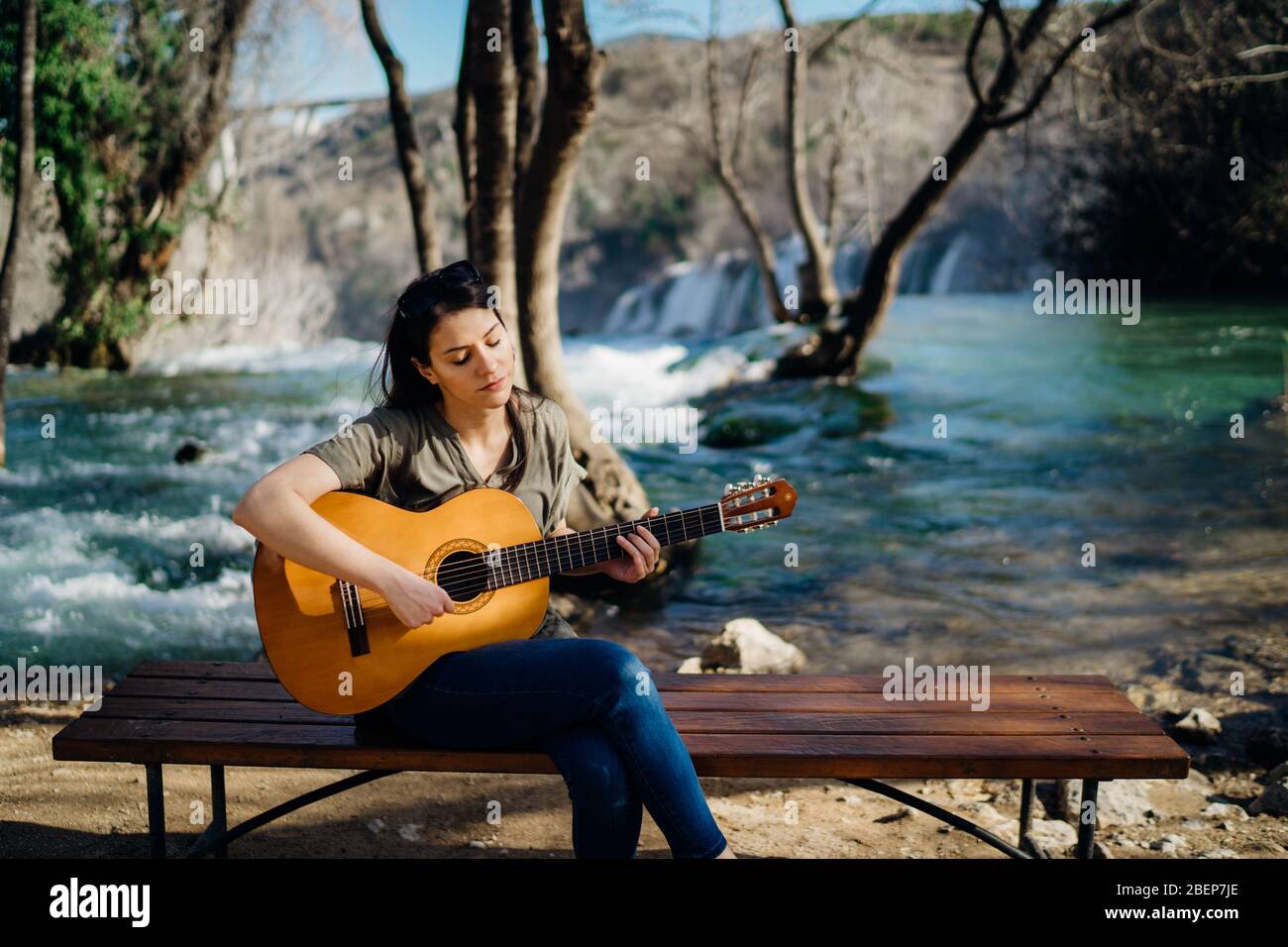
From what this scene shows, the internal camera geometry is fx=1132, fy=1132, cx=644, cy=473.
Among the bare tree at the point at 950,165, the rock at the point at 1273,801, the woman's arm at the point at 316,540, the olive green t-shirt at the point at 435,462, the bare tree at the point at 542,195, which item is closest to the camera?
the woman's arm at the point at 316,540

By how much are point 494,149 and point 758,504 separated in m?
4.15

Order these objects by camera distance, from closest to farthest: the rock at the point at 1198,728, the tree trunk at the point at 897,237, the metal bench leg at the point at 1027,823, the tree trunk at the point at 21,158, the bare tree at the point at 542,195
Answer: the metal bench leg at the point at 1027,823, the rock at the point at 1198,728, the bare tree at the point at 542,195, the tree trunk at the point at 21,158, the tree trunk at the point at 897,237

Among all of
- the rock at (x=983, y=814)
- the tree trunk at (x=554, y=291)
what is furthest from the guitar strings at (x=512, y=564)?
the tree trunk at (x=554, y=291)

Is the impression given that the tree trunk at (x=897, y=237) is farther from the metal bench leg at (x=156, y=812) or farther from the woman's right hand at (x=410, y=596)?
the metal bench leg at (x=156, y=812)

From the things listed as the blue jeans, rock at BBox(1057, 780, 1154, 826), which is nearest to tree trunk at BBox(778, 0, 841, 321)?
rock at BBox(1057, 780, 1154, 826)

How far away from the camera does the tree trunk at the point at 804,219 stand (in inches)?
615

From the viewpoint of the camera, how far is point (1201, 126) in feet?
60.6

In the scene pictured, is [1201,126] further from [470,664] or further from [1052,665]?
[470,664]

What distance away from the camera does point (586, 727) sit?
108 inches

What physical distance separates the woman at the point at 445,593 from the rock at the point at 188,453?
7953 mm

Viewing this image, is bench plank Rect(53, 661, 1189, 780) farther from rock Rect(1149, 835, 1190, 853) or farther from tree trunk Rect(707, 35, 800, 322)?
tree trunk Rect(707, 35, 800, 322)

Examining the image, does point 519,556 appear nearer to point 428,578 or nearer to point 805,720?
point 428,578

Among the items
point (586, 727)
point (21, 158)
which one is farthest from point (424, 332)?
point (21, 158)

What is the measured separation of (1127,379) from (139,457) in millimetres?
11415
